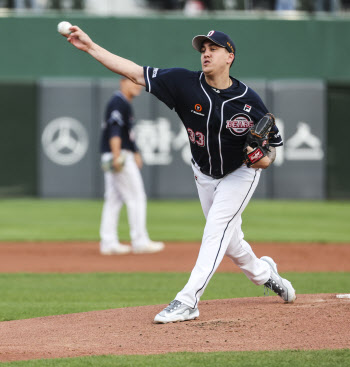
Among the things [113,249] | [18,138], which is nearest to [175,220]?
[113,249]

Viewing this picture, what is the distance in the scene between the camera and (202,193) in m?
5.64

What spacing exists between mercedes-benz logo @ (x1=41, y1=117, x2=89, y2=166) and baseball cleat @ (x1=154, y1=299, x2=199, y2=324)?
41.6 feet

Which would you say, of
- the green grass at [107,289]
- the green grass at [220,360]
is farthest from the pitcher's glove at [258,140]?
the green grass at [107,289]

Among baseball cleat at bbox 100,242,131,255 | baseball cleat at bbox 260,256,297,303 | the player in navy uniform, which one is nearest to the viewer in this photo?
the player in navy uniform

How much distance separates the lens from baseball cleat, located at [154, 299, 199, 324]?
5.15 m

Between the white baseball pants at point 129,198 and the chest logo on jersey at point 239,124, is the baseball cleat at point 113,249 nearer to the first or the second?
the white baseball pants at point 129,198

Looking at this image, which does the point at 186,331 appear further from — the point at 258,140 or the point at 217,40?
the point at 217,40

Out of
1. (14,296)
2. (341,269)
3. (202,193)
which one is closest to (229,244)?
(202,193)

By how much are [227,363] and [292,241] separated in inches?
286

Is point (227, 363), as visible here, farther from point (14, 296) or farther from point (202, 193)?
point (14, 296)

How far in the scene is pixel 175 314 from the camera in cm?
517

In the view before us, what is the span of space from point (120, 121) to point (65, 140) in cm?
836

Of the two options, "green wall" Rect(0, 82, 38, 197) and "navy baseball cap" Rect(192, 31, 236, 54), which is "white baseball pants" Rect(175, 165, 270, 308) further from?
"green wall" Rect(0, 82, 38, 197)

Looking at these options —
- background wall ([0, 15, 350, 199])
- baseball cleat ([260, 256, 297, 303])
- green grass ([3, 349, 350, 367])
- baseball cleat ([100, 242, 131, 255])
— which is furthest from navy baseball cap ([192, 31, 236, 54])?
background wall ([0, 15, 350, 199])
